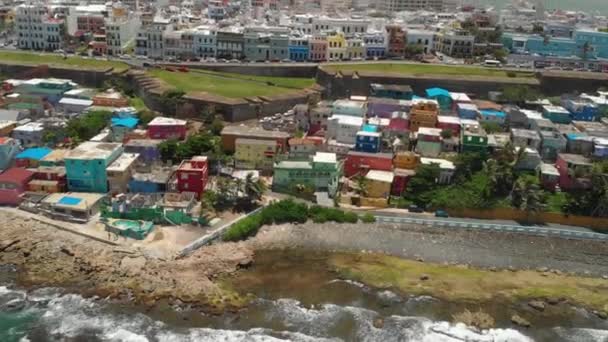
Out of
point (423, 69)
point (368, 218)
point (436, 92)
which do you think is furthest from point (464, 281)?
point (423, 69)

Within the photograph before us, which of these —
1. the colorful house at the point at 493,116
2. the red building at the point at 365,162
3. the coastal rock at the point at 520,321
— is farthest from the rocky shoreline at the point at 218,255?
the colorful house at the point at 493,116

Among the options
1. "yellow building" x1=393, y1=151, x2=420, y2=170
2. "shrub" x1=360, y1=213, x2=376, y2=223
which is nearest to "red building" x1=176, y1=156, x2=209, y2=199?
"shrub" x1=360, y1=213, x2=376, y2=223

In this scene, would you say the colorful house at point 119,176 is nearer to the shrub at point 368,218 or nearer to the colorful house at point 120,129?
the colorful house at point 120,129

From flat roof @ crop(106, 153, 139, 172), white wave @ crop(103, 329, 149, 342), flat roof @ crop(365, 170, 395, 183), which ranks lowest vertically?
white wave @ crop(103, 329, 149, 342)

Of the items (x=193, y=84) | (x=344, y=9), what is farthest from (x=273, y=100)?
(x=344, y=9)

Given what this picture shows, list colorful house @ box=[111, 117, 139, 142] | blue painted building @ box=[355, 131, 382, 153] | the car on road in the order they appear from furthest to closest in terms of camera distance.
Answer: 1. colorful house @ box=[111, 117, 139, 142]
2. blue painted building @ box=[355, 131, 382, 153]
3. the car on road

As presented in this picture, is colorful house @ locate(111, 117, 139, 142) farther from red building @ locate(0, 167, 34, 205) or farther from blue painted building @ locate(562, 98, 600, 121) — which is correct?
blue painted building @ locate(562, 98, 600, 121)
